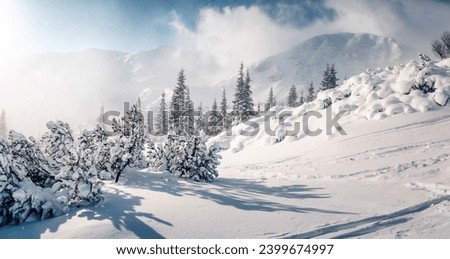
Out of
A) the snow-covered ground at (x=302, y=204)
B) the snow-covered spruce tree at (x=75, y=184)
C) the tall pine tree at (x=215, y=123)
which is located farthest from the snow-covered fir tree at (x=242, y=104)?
the snow-covered spruce tree at (x=75, y=184)

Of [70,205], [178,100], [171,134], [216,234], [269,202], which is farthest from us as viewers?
[178,100]

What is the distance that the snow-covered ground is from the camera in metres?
6.95

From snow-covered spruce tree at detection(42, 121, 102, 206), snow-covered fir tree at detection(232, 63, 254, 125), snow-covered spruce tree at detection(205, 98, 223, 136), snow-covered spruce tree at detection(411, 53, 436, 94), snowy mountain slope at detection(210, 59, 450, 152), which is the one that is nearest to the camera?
snow-covered spruce tree at detection(42, 121, 102, 206)

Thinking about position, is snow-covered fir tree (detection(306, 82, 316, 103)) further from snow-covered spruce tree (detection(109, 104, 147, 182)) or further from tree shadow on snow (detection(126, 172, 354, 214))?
snow-covered spruce tree (detection(109, 104, 147, 182))

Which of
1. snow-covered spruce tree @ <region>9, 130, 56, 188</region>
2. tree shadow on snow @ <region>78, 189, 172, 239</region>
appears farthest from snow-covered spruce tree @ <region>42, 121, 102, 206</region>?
snow-covered spruce tree @ <region>9, 130, 56, 188</region>

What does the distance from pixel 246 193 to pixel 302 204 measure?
2.34 meters

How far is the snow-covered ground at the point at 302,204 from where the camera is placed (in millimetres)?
6949

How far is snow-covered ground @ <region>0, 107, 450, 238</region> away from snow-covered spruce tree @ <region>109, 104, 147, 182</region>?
0.83 m

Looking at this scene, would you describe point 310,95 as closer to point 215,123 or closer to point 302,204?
point 215,123

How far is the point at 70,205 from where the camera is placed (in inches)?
335

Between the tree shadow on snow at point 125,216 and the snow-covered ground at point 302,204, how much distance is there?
2 cm
